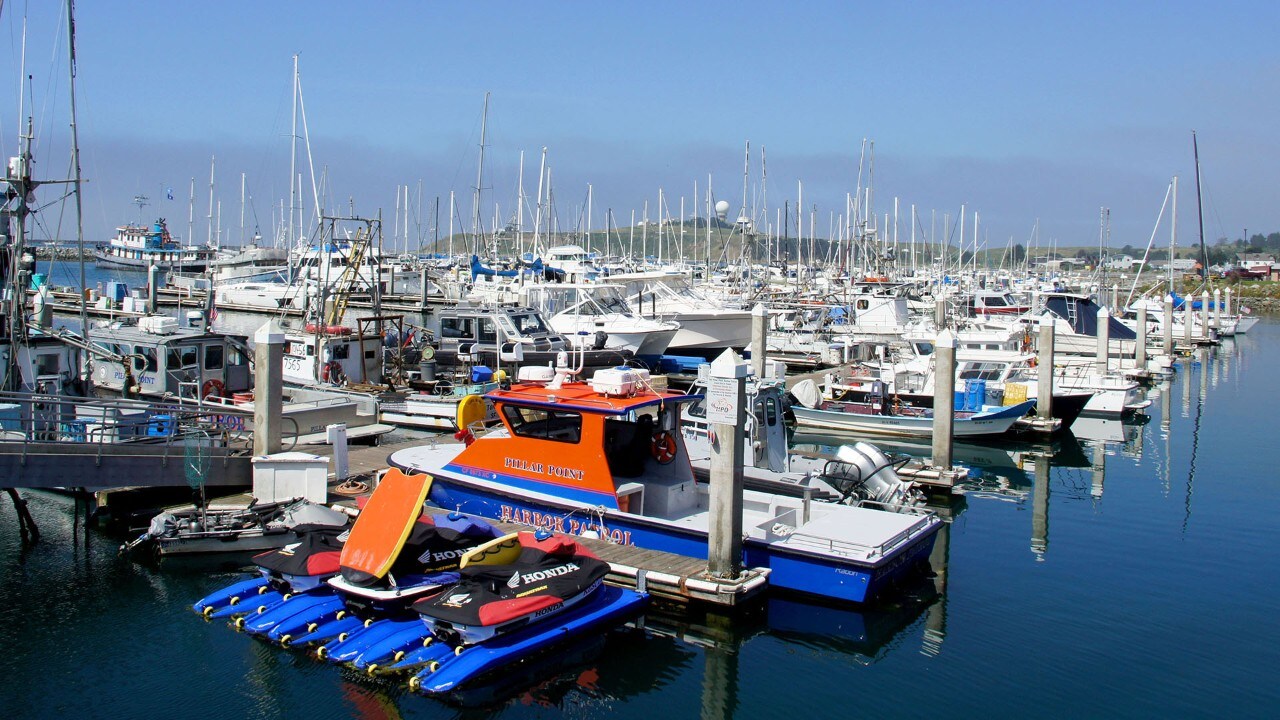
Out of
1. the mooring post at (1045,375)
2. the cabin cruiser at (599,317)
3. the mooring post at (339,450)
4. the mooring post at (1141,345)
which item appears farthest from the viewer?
the mooring post at (1141,345)

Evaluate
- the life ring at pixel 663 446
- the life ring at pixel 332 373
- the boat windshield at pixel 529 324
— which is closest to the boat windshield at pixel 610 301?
the boat windshield at pixel 529 324

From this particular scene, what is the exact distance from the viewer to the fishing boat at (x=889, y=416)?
23250 mm

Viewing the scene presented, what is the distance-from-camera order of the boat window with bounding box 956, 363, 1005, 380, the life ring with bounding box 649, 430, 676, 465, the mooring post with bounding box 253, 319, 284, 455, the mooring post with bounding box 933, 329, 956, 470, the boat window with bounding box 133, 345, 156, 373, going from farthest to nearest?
the boat window with bounding box 956, 363, 1005, 380 < the boat window with bounding box 133, 345, 156, 373 < the mooring post with bounding box 933, 329, 956, 470 < the mooring post with bounding box 253, 319, 284, 455 < the life ring with bounding box 649, 430, 676, 465

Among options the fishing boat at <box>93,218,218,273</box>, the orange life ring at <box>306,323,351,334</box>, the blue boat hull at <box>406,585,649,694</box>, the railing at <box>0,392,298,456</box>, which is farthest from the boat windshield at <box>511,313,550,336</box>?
the fishing boat at <box>93,218,218,273</box>

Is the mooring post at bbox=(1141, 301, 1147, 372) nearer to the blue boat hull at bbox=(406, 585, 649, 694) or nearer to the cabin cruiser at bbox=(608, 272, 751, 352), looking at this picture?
the cabin cruiser at bbox=(608, 272, 751, 352)

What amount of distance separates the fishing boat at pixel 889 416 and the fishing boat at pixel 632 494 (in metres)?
11.4

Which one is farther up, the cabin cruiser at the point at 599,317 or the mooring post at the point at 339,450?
the cabin cruiser at the point at 599,317

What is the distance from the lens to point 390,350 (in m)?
24.5

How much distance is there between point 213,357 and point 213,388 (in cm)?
73

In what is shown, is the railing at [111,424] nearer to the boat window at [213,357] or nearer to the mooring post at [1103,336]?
the boat window at [213,357]

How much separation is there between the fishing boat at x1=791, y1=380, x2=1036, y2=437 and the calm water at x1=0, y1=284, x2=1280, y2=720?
761 centimetres

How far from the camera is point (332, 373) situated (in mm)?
21547

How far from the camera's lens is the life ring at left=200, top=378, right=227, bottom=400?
18.8 metres

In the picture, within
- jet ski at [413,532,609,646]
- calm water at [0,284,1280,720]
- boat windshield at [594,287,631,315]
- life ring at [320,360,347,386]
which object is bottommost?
calm water at [0,284,1280,720]
